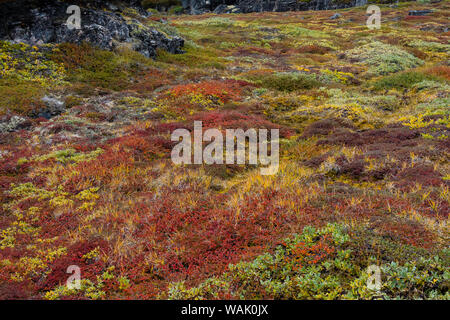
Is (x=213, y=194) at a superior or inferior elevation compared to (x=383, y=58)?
inferior

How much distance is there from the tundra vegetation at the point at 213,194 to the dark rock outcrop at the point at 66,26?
7.61ft

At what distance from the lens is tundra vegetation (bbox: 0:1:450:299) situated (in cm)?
474

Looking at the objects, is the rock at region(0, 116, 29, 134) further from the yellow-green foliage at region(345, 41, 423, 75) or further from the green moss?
the yellow-green foliage at region(345, 41, 423, 75)

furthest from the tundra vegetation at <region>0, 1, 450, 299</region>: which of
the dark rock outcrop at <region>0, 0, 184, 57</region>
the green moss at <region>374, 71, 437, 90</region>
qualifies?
the dark rock outcrop at <region>0, 0, 184, 57</region>

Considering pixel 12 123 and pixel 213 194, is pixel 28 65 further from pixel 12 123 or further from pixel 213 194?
pixel 213 194

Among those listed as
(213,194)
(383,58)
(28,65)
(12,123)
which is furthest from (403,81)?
(28,65)

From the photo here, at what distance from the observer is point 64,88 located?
18.2m

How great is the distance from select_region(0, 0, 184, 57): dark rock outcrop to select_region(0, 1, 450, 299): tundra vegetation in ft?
7.61

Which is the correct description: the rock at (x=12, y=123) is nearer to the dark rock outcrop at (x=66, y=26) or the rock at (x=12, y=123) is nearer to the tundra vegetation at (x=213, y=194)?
the tundra vegetation at (x=213, y=194)

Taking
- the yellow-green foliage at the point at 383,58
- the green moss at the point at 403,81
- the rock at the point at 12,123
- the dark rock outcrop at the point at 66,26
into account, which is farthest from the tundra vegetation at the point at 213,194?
the yellow-green foliage at the point at 383,58

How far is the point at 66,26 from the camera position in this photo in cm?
2278

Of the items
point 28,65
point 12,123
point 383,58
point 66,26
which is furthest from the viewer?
point 383,58

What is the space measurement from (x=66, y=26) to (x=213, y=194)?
75.7ft

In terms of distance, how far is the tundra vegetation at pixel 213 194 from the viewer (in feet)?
15.6
